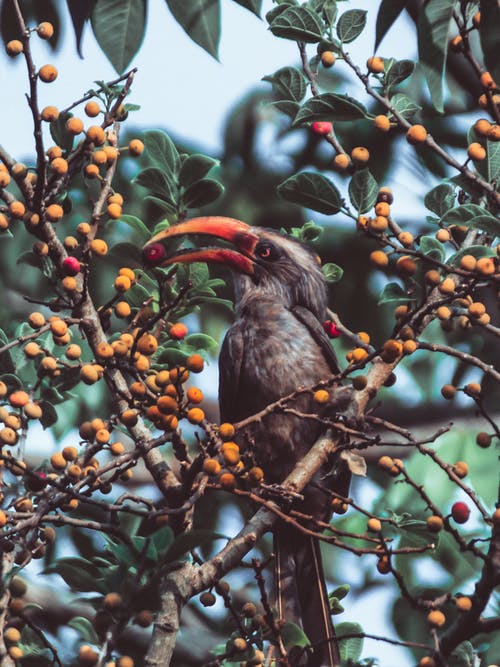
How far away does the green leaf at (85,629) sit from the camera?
2.47 metres

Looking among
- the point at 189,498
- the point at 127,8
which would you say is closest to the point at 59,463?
the point at 189,498

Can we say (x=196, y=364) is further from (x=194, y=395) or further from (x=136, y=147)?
(x=136, y=147)

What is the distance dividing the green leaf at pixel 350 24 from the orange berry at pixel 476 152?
48 cm

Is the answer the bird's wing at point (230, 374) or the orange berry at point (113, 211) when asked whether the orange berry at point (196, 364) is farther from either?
the bird's wing at point (230, 374)

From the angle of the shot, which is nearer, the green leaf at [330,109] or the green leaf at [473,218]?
the green leaf at [473,218]

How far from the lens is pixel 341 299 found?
6828mm

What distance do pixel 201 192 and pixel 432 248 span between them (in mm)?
664

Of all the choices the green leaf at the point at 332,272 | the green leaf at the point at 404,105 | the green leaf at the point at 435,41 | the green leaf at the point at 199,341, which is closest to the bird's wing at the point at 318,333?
the green leaf at the point at 332,272

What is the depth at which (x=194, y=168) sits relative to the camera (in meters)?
3.21

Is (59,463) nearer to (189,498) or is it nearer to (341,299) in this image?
(189,498)

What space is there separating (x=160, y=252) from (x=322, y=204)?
1.55 feet

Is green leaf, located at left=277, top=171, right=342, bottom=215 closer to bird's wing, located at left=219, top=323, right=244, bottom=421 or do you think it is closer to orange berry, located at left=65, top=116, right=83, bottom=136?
orange berry, located at left=65, top=116, right=83, bottom=136

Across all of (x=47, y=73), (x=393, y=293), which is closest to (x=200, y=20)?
(x=47, y=73)

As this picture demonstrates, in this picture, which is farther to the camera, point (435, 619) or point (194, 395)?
point (194, 395)
